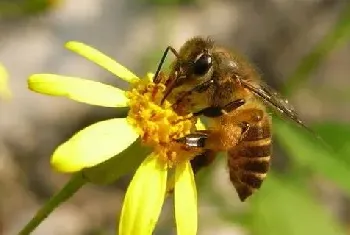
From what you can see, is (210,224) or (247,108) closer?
(247,108)

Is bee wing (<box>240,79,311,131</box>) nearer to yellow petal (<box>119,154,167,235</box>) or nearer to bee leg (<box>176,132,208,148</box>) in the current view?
bee leg (<box>176,132,208,148</box>)

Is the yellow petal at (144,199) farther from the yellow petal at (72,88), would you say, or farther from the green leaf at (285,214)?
the green leaf at (285,214)

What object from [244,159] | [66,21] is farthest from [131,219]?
[66,21]

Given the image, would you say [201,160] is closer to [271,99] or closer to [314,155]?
[271,99]

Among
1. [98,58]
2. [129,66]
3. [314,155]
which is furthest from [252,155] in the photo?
[129,66]

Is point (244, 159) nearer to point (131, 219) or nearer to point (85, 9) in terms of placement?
point (131, 219)

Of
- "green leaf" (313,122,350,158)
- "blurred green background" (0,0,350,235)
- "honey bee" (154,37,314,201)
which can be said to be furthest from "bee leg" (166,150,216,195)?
"blurred green background" (0,0,350,235)
